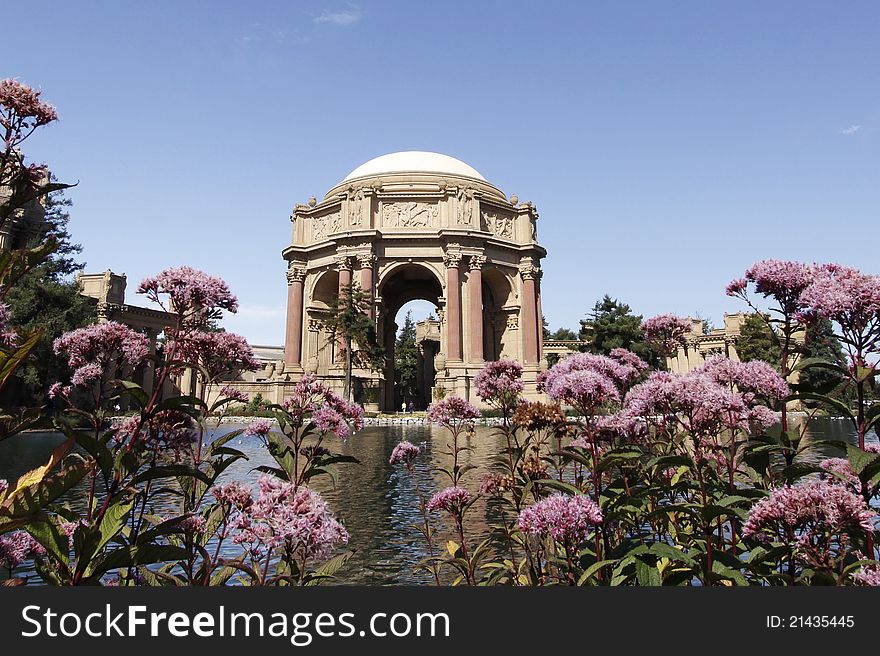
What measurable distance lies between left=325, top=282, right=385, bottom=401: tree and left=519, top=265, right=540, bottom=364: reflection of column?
47.0ft

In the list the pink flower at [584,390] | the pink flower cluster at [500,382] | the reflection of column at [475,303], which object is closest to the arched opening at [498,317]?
the reflection of column at [475,303]

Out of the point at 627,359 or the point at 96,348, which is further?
the point at 627,359

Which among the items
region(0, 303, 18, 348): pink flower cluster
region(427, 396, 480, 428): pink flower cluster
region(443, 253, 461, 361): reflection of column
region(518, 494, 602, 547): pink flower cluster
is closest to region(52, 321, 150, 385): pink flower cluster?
region(0, 303, 18, 348): pink flower cluster

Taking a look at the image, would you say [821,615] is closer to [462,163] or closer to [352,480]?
[352,480]

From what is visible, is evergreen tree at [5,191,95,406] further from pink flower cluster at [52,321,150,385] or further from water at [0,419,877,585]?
pink flower cluster at [52,321,150,385]

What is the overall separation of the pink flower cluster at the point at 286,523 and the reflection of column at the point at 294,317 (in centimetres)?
4846

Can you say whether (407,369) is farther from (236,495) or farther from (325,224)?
(236,495)

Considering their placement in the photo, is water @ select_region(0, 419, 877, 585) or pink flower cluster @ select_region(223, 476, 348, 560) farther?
water @ select_region(0, 419, 877, 585)

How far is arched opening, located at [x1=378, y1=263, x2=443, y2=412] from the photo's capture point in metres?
50.3

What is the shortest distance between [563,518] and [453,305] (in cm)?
4257

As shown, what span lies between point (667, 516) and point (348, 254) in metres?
44.0

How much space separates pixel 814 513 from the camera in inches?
122

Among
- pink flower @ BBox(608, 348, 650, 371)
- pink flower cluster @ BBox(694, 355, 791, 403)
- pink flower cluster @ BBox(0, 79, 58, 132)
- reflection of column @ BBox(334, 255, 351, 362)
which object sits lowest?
pink flower cluster @ BBox(694, 355, 791, 403)

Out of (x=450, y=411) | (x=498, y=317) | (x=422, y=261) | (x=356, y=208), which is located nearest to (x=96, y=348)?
(x=450, y=411)
